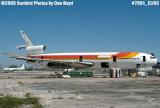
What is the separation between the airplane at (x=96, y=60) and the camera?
7406 centimetres

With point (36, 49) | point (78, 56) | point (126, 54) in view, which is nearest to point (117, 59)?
point (126, 54)

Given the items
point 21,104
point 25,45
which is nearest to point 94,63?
point 25,45

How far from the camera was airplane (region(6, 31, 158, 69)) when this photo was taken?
7406cm

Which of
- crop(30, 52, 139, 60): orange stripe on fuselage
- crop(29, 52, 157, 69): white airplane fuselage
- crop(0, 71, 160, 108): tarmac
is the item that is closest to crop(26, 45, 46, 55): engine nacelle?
crop(30, 52, 139, 60): orange stripe on fuselage

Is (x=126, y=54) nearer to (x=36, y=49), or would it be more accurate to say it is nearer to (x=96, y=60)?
(x=96, y=60)

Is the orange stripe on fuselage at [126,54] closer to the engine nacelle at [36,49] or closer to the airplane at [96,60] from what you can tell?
the airplane at [96,60]

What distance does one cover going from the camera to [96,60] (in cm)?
7500

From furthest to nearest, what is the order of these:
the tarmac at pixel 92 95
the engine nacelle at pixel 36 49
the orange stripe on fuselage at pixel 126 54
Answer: the engine nacelle at pixel 36 49, the orange stripe on fuselage at pixel 126 54, the tarmac at pixel 92 95

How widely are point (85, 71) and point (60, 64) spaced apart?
6310 mm

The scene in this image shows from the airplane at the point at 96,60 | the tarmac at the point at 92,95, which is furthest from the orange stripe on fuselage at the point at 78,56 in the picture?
the tarmac at the point at 92,95

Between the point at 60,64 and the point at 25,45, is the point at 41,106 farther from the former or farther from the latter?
the point at 25,45

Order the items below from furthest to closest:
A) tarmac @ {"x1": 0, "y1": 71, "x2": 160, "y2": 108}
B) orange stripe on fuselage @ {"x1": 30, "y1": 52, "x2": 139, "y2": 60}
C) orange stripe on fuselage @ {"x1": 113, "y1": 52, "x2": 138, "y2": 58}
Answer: orange stripe on fuselage @ {"x1": 30, "y1": 52, "x2": 139, "y2": 60}, orange stripe on fuselage @ {"x1": 113, "y1": 52, "x2": 138, "y2": 58}, tarmac @ {"x1": 0, "y1": 71, "x2": 160, "y2": 108}

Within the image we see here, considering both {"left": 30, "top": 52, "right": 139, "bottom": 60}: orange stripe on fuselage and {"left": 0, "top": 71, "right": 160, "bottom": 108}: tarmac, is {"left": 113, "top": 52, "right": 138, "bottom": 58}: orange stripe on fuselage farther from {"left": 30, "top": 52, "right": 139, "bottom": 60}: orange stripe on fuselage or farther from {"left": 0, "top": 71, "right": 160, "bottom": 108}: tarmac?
{"left": 0, "top": 71, "right": 160, "bottom": 108}: tarmac

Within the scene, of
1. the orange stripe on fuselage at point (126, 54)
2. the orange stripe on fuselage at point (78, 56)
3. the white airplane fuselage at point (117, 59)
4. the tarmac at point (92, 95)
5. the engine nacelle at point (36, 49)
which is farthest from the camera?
the engine nacelle at point (36, 49)
